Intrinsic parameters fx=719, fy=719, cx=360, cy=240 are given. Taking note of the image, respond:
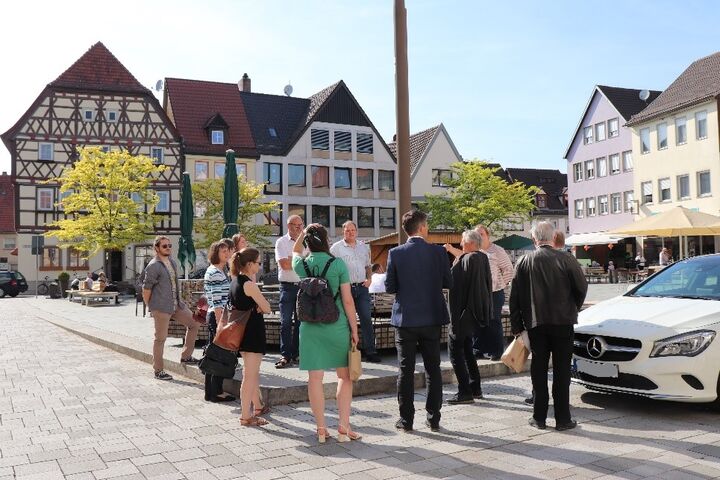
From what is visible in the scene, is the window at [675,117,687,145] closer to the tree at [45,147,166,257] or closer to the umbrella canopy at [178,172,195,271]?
the tree at [45,147,166,257]

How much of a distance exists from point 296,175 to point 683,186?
2515 centimetres

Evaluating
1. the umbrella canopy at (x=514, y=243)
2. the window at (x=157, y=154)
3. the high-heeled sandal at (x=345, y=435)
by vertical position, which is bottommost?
the high-heeled sandal at (x=345, y=435)

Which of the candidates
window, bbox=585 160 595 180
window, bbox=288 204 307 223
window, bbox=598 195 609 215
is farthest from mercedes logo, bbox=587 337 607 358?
window, bbox=585 160 595 180

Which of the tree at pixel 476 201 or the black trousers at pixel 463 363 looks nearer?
the black trousers at pixel 463 363

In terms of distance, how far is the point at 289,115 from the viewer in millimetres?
53156

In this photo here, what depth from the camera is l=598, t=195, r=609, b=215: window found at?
51.9 m

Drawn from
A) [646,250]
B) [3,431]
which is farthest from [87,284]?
[646,250]

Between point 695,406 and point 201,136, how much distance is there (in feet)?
148

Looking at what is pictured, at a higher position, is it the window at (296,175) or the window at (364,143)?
the window at (364,143)

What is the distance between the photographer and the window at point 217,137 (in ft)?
160

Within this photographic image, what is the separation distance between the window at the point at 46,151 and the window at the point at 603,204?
37.3m

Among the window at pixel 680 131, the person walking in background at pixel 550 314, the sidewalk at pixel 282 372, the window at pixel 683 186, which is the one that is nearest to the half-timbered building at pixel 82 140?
the window at pixel 683 186

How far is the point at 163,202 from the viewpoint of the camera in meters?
46.3

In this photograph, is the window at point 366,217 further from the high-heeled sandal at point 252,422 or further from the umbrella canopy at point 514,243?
the high-heeled sandal at point 252,422
